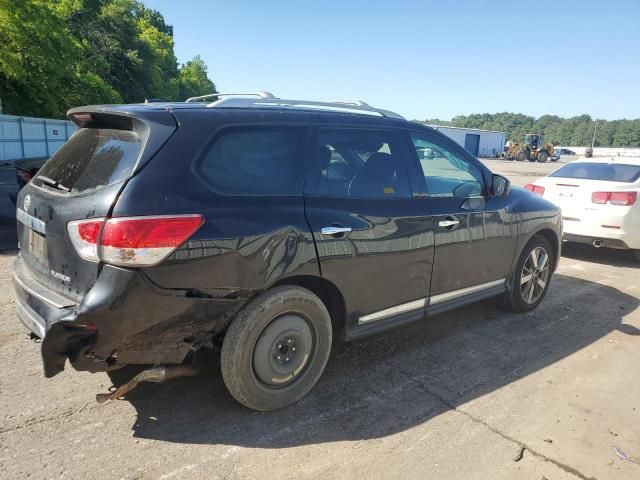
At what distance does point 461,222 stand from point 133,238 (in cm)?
259

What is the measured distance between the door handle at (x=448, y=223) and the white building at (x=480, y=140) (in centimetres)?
5072

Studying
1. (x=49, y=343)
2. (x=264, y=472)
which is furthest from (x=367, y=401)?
(x=49, y=343)

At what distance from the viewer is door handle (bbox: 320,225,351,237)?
3123 millimetres

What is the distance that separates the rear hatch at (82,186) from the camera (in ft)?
8.66

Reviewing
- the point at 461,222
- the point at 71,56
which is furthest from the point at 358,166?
the point at 71,56

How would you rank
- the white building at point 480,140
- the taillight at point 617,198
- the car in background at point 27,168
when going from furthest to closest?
the white building at point 480,140, the taillight at point 617,198, the car in background at point 27,168

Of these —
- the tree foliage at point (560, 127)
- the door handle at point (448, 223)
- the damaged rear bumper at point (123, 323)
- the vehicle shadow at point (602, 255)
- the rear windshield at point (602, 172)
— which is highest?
the tree foliage at point (560, 127)

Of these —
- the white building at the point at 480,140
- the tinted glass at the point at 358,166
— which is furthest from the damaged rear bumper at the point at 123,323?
the white building at the point at 480,140

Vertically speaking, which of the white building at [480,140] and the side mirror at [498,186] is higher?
the white building at [480,140]

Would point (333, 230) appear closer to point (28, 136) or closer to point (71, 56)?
point (28, 136)

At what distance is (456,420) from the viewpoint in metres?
3.13

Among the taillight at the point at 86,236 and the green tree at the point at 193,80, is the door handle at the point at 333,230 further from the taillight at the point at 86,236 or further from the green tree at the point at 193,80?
the green tree at the point at 193,80

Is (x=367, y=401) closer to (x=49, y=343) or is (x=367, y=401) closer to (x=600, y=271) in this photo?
(x=49, y=343)

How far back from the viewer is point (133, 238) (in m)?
2.48
